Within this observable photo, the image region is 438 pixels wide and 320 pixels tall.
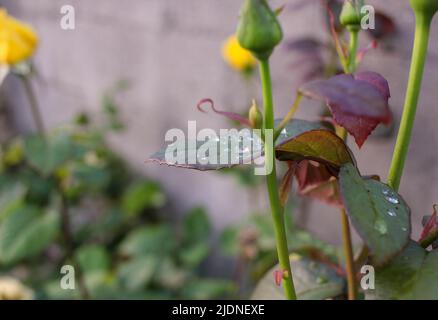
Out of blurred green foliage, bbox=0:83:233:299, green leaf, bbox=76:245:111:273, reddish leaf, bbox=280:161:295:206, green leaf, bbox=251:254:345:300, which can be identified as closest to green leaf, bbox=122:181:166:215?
blurred green foliage, bbox=0:83:233:299

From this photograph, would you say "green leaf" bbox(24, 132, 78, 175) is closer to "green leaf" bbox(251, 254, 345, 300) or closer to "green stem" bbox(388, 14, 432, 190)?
"green leaf" bbox(251, 254, 345, 300)

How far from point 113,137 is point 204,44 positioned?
64 centimetres

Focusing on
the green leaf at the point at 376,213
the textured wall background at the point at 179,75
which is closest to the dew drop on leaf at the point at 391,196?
the green leaf at the point at 376,213

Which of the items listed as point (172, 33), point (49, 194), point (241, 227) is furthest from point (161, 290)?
point (172, 33)

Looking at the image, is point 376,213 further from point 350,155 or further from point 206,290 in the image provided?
point 206,290

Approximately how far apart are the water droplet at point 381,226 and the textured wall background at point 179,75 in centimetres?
61

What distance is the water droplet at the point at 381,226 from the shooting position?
0.88 feet

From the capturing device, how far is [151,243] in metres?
1.30

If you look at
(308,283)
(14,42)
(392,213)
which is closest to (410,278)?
(392,213)

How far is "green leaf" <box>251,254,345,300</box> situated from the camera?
1.36 ft

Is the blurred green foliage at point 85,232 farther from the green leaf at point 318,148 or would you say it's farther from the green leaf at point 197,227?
the green leaf at point 318,148

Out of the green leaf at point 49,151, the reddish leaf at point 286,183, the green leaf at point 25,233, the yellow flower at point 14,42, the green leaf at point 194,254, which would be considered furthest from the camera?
the green leaf at point 194,254

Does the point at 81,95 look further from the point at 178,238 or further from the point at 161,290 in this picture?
the point at 161,290

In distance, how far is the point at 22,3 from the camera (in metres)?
2.07
